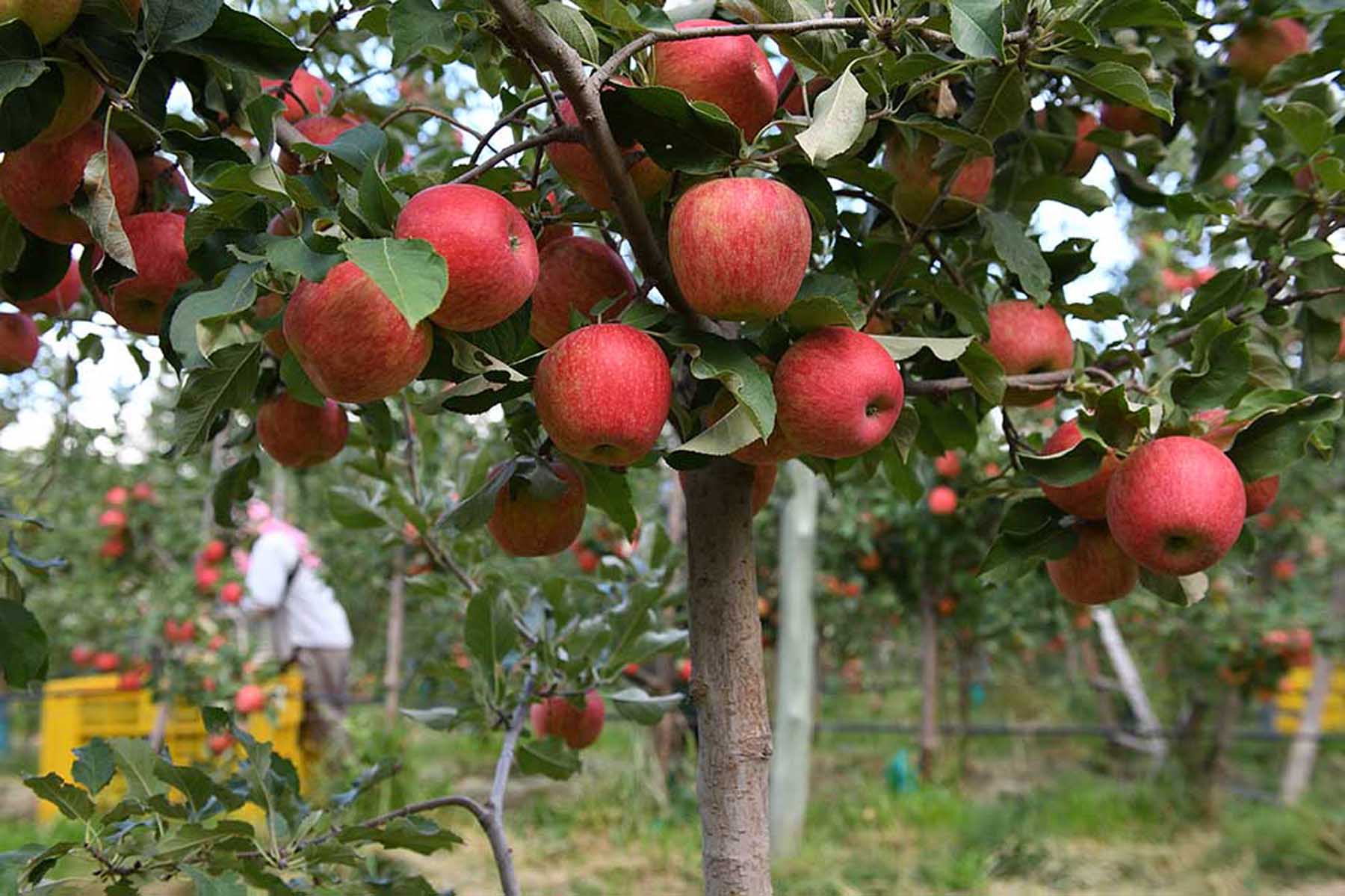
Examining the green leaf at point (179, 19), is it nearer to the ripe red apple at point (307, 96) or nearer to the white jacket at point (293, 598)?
the ripe red apple at point (307, 96)

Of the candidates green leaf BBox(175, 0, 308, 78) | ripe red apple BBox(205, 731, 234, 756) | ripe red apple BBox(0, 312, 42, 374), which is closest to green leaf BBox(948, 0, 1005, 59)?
green leaf BBox(175, 0, 308, 78)

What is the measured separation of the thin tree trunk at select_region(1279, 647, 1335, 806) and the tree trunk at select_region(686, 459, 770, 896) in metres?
5.51

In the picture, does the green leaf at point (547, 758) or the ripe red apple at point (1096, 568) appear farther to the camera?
the green leaf at point (547, 758)

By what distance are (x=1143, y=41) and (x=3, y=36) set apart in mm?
1371

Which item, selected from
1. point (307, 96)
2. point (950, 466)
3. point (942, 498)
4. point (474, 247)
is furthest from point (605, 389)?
point (942, 498)

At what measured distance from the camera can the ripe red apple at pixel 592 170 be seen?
902 millimetres

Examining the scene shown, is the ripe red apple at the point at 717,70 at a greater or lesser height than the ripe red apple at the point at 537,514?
greater

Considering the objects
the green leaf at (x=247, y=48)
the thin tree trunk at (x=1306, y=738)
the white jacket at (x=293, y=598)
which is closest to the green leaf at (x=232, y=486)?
the green leaf at (x=247, y=48)

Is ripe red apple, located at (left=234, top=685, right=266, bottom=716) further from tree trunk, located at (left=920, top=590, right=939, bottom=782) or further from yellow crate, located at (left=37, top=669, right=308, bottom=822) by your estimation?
tree trunk, located at (left=920, top=590, right=939, bottom=782)

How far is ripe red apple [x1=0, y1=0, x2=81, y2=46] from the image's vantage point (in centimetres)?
77

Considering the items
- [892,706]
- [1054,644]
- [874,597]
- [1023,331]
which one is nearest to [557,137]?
[1023,331]

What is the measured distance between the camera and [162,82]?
90cm

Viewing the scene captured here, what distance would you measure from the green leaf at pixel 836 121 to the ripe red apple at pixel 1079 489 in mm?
432

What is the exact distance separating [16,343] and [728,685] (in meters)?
0.93
